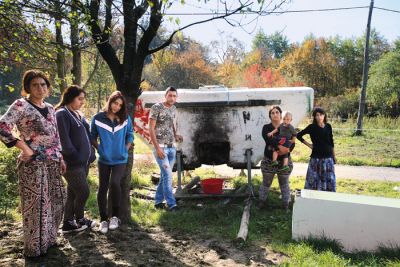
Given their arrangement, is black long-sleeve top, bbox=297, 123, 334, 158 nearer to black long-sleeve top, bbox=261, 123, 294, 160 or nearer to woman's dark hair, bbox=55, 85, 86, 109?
black long-sleeve top, bbox=261, 123, 294, 160

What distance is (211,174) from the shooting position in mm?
8758

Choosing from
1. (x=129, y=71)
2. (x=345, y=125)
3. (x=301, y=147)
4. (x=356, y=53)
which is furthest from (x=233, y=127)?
(x=356, y=53)

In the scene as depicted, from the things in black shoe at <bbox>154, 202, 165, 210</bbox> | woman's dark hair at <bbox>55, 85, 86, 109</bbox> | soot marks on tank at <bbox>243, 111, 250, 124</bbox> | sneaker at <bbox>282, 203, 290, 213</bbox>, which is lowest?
black shoe at <bbox>154, 202, 165, 210</bbox>

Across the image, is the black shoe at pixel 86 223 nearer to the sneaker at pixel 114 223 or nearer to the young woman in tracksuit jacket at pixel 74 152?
the young woman in tracksuit jacket at pixel 74 152

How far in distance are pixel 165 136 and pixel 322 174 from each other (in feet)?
7.83

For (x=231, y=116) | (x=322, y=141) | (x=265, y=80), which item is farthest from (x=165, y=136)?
(x=265, y=80)

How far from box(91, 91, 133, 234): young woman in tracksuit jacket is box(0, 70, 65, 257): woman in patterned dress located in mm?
751

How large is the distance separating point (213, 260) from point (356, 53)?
38.1 m

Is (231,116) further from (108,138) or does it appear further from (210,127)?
(108,138)

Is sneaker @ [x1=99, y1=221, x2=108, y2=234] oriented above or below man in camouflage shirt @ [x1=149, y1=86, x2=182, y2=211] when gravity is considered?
below

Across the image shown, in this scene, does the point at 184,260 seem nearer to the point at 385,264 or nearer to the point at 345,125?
the point at 385,264

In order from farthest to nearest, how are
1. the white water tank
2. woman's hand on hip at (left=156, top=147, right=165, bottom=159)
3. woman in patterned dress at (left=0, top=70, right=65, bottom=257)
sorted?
the white water tank
woman's hand on hip at (left=156, top=147, right=165, bottom=159)
woman in patterned dress at (left=0, top=70, right=65, bottom=257)

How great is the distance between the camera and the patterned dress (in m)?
3.36

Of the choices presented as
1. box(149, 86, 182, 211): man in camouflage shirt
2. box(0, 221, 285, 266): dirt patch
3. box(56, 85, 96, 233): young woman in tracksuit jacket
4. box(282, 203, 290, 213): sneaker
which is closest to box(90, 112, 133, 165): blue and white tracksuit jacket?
box(56, 85, 96, 233): young woman in tracksuit jacket
